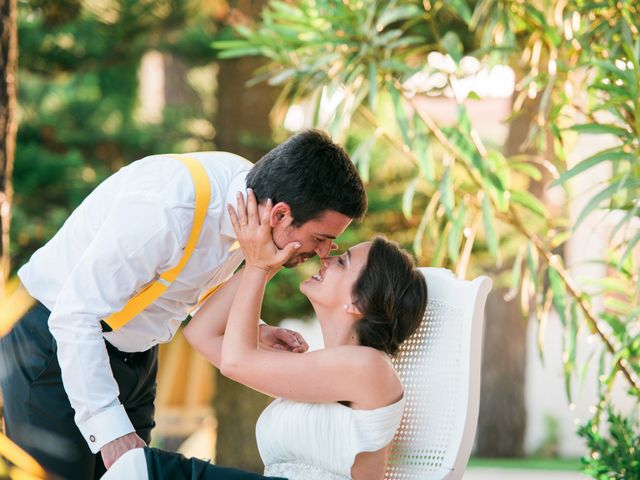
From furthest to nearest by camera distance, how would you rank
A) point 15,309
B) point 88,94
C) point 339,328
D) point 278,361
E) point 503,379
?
1. point 503,379
2. point 88,94
3. point 15,309
4. point 339,328
5. point 278,361

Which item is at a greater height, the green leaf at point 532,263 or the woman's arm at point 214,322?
the woman's arm at point 214,322

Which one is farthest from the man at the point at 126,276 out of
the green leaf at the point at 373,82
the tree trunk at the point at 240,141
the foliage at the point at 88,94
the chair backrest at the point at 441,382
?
the foliage at the point at 88,94

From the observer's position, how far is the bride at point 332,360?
85.7 inches

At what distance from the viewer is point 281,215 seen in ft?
7.15

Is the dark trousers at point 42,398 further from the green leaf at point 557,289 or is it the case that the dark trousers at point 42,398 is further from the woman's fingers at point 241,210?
the green leaf at point 557,289

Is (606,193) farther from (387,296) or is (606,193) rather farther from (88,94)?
(88,94)

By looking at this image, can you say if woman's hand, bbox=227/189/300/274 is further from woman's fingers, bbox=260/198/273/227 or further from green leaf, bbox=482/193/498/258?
green leaf, bbox=482/193/498/258

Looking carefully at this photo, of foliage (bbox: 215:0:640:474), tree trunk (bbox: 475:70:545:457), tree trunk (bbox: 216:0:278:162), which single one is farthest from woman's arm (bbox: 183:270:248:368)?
tree trunk (bbox: 475:70:545:457)

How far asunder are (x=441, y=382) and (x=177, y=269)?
652 millimetres

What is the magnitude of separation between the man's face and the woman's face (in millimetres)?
87

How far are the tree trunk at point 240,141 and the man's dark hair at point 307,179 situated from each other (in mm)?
4226

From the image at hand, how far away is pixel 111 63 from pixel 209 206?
17.8ft

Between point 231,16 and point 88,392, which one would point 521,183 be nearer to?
point 231,16

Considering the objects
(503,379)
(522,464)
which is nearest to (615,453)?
(503,379)
